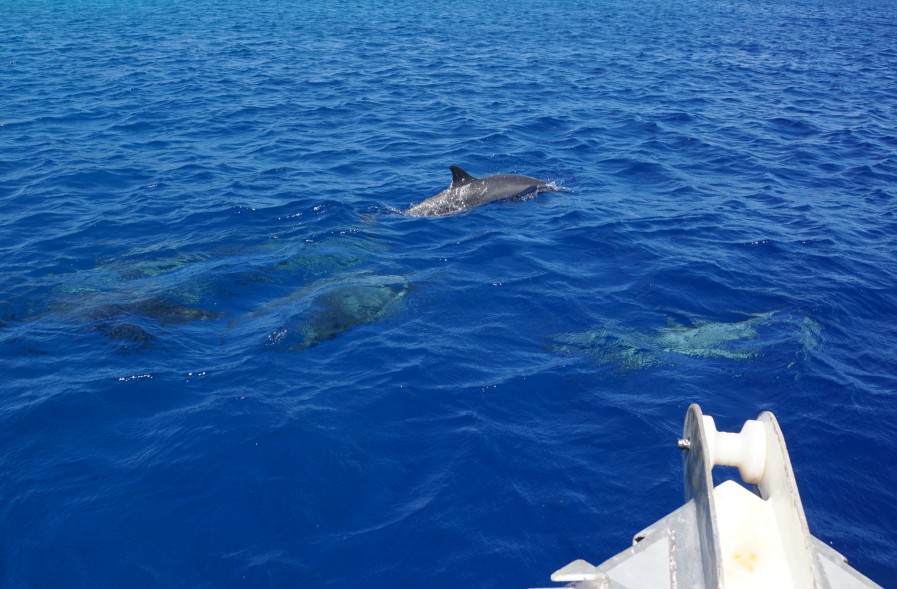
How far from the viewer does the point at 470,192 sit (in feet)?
52.2

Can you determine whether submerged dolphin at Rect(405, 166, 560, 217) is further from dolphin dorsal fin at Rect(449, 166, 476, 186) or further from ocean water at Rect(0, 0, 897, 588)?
ocean water at Rect(0, 0, 897, 588)

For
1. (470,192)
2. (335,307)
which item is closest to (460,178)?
(470,192)

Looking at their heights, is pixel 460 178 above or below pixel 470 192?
above

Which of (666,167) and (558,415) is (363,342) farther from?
(666,167)

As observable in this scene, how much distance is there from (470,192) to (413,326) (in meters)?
5.73

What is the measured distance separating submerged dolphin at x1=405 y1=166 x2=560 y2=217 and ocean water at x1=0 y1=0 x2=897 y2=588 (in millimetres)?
492

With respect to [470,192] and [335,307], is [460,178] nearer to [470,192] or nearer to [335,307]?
[470,192]

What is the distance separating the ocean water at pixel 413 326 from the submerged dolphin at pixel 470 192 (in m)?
0.49

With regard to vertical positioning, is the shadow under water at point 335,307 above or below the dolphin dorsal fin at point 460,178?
below

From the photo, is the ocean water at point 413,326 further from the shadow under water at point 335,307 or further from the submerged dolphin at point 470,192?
the submerged dolphin at point 470,192

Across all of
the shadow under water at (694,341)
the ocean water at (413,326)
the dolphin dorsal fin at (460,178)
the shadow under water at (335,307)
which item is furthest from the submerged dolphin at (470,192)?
the shadow under water at (694,341)

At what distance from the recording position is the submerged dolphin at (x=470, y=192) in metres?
15.6

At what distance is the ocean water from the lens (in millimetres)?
7297

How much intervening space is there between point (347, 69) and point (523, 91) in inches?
293
